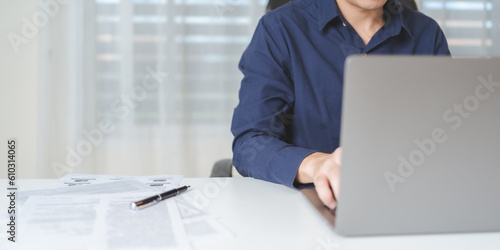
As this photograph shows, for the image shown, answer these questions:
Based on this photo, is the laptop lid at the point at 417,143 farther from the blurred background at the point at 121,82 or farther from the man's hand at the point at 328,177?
the blurred background at the point at 121,82

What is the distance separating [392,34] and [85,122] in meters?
1.74

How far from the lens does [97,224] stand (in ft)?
2.07

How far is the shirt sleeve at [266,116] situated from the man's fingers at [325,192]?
0.45 feet

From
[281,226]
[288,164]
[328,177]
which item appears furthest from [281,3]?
[281,226]

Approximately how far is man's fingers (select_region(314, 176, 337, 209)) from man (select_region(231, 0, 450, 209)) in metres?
0.35

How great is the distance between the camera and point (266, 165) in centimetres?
94

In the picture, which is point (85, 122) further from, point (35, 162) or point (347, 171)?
point (347, 171)

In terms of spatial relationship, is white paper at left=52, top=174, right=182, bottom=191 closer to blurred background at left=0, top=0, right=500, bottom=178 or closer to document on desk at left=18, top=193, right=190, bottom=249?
document on desk at left=18, top=193, right=190, bottom=249

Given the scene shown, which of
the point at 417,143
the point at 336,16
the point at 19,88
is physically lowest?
the point at 19,88

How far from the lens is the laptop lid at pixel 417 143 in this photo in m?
0.52

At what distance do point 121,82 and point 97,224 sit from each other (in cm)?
187

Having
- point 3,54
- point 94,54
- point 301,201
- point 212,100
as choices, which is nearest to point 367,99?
point 301,201

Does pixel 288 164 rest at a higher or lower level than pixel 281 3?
lower

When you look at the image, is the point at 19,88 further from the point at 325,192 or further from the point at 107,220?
the point at 325,192
